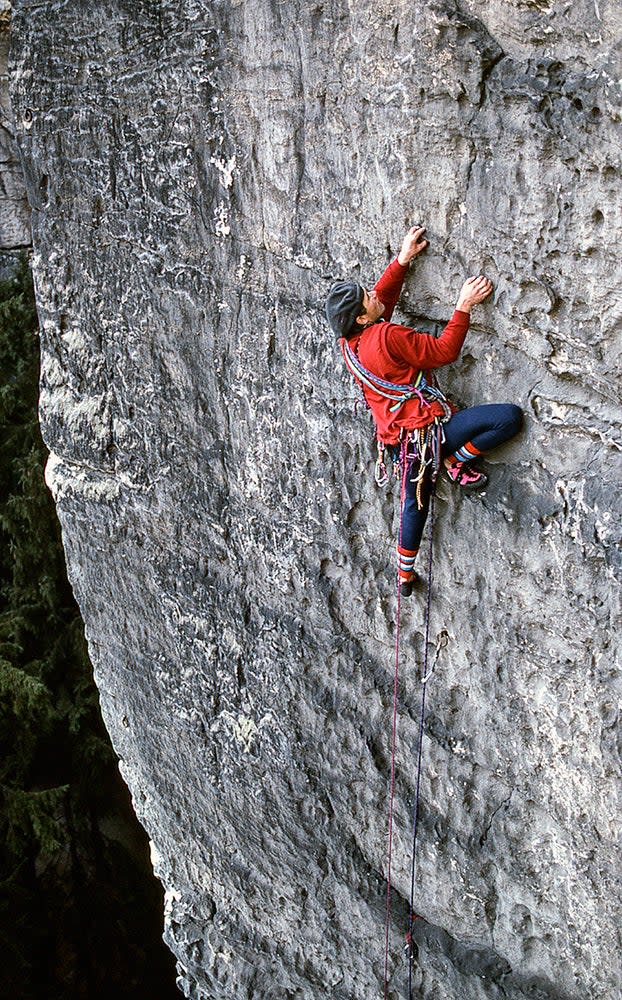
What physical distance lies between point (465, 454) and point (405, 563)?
56 centimetres

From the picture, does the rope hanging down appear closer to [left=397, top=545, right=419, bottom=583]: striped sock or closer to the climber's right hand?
[left=397, top=545, right=419, bottom=583]: striped sock

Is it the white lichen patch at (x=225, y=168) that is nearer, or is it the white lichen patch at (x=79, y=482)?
the white lichen patch at (x=225, y=168)

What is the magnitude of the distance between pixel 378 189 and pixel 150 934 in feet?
25.0

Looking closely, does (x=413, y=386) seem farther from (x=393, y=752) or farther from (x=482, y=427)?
(x=393, y=752)

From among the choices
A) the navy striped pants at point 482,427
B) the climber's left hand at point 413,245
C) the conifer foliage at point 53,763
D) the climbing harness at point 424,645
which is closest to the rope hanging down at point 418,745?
the climbing harness at point 424,645

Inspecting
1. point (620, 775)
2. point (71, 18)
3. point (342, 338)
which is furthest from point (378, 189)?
point (620, 775)

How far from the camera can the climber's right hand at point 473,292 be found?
11.1ft

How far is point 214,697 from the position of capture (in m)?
5.31

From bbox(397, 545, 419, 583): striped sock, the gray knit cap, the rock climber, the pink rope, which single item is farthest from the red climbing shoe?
the gray knit cap

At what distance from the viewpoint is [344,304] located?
11.1 feet

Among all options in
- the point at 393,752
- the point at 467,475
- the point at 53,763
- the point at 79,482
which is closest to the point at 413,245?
the point at 467,475

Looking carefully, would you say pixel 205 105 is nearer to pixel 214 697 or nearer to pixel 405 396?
pixel 405 396

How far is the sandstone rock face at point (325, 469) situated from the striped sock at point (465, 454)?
0.39 ft

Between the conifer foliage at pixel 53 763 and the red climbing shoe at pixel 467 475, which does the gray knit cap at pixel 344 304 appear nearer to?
the red climbing shoe at pixel 467 475
